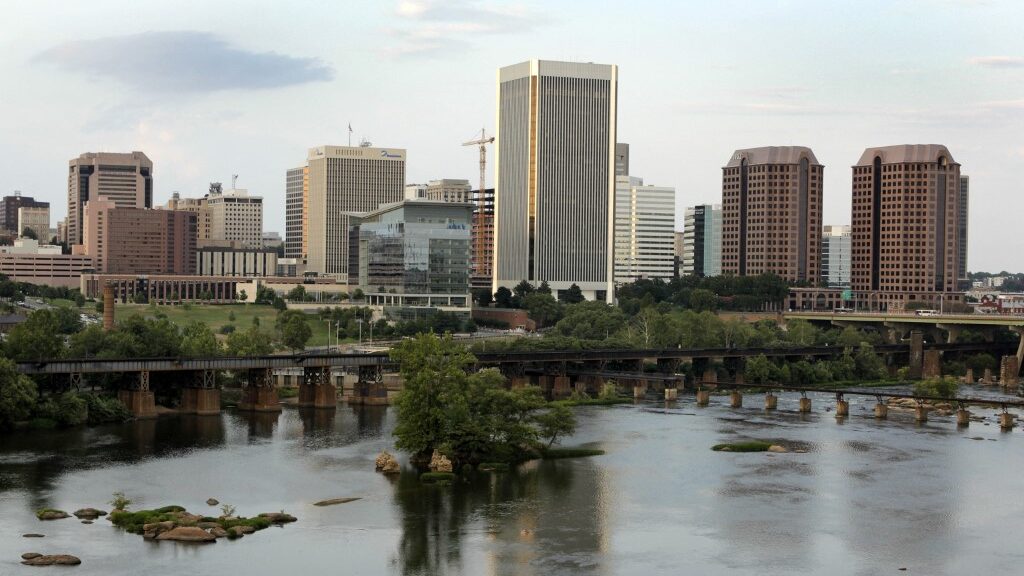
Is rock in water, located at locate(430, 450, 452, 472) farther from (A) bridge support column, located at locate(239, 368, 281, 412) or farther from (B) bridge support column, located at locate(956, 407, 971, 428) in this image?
(B) bridge support column, located at locate(956, 407, 971, 428)

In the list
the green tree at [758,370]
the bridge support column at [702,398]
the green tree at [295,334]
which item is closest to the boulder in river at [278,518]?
the bridge support column at [702,398]

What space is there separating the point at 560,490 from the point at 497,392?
12334 mm

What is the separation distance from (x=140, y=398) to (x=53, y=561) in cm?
5263

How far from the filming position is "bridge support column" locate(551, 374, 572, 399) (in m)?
149

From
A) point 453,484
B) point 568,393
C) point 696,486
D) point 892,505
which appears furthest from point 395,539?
point 568,393

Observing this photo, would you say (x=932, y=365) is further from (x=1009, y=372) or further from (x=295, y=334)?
(x=295, y=334)

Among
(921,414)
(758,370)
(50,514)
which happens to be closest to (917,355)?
(758,370)

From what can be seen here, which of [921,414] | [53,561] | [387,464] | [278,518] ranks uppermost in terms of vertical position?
[921,414]

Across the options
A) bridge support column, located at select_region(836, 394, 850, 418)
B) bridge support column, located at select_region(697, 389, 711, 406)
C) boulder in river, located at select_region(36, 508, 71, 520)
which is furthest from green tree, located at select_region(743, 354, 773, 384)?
boulder in river, located at select_region(36, 508, 71, 520)

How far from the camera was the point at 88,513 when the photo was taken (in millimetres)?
75938

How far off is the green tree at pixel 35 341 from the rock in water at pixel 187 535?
50.0m

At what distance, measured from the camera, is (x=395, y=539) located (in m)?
73.6

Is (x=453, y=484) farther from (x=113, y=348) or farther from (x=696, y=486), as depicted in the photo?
(x=113, y=348)

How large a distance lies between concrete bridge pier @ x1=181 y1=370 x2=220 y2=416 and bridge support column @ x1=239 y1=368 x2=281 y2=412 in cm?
358
